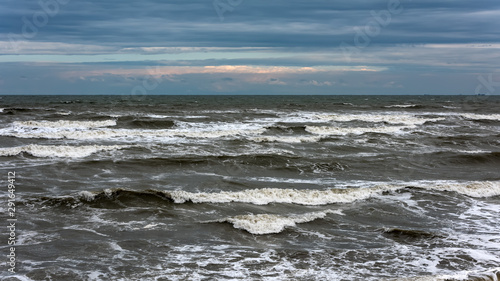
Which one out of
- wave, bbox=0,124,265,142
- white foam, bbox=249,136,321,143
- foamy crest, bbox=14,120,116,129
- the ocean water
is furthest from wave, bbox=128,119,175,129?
white foam, bbox=249,136,321,143

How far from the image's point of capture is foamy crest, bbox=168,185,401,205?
13.6m

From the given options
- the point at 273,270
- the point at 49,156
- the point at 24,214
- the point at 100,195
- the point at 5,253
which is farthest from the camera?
the point at 49,156

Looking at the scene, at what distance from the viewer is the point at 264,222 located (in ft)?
36.3

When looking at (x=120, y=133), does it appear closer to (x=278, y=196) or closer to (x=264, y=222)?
(x=278, y=196)

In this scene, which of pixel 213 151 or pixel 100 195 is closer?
pixel 100 195

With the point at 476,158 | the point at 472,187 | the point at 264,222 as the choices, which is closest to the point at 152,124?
the point at 476,158

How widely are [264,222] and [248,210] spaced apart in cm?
165

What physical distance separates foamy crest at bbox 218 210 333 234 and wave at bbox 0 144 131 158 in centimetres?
1188

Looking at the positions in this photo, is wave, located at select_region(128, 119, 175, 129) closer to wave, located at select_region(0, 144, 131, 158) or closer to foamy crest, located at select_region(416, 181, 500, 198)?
wave, located at select_region(0, 144, 131, 158)

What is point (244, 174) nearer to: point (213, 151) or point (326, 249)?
point (213, 151)

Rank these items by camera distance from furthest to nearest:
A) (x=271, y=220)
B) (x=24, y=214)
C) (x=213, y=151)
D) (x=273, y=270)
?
(x=213, y=151) < (x=24, y=214) < (x=271, y=220) < (x=273, y=270)

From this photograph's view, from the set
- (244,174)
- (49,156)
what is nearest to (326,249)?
(244,174)

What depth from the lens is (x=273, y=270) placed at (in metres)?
8.47

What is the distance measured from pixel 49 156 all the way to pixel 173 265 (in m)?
13.9
